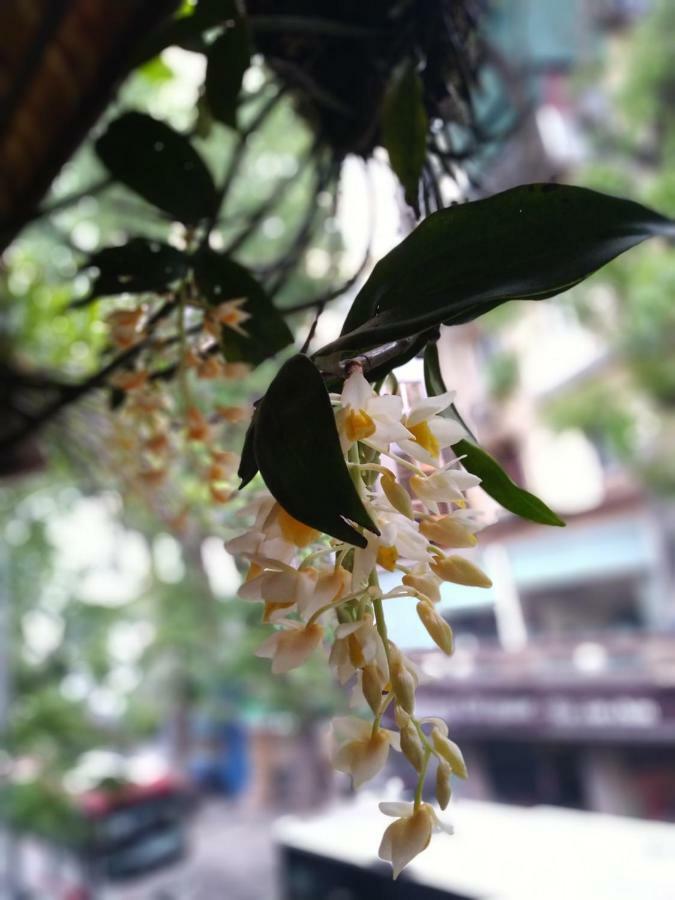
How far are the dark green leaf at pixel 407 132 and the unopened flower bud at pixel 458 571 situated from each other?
154 millimetres

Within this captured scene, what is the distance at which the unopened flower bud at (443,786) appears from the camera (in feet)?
0.56

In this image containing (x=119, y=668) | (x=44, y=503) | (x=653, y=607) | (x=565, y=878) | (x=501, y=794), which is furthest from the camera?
(x=119, y=668)

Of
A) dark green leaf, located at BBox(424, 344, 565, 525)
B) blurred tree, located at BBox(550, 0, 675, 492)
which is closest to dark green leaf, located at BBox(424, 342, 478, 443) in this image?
dark green leaf, located at BBox(424, 344, 565, 525)

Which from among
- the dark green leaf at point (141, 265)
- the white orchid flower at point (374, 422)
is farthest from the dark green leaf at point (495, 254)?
the dark green leaf at point (141, 265)

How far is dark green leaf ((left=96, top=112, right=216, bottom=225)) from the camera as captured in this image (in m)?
0.29

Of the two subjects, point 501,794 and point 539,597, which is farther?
point 539,597

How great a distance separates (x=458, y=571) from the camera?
7.2 inches

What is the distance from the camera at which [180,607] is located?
2426mm

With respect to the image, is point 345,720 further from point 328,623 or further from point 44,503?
point 44,503

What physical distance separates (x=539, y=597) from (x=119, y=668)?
5.03 feet

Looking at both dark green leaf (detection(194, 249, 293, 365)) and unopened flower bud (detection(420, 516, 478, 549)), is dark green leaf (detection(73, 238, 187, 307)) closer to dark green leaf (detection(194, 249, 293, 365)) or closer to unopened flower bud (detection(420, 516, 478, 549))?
dark green leaf (detection(194, 249, 293, 365))

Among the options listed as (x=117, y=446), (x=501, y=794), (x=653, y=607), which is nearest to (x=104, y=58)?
(x=117, y=446)

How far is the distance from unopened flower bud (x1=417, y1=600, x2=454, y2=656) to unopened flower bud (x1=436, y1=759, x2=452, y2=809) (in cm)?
3

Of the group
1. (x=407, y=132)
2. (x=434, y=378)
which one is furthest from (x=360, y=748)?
(x=407, y=132)
